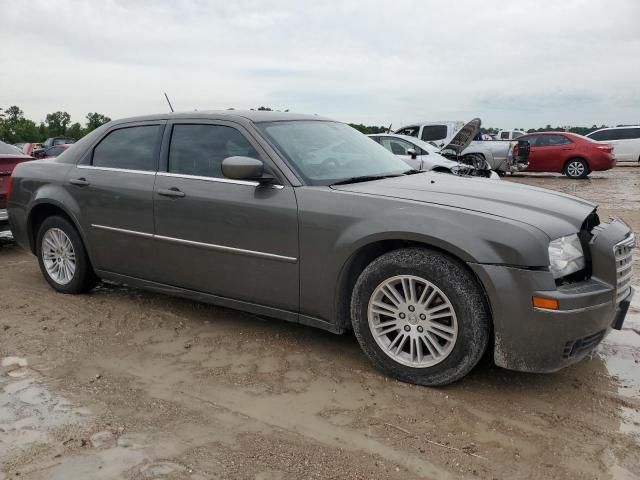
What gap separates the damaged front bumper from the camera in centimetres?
289

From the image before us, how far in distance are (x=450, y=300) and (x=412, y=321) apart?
29cm

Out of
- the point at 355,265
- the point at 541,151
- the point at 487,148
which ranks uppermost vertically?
the point at 487,148

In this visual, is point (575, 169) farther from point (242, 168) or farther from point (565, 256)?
A: point (242, 168)

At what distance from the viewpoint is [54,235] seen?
16.7 ft

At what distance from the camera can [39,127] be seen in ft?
173

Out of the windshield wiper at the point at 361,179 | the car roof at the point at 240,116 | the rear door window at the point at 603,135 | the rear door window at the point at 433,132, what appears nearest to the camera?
the windshield wiper at the point at 361,179

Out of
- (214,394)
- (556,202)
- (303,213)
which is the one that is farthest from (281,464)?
(556,202)

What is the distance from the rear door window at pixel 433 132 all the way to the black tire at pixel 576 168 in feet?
12.8

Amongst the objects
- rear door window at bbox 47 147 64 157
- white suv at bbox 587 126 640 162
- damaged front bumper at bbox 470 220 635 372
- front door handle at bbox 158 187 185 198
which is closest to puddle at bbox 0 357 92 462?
front door handle at bbox 158 187 185 198

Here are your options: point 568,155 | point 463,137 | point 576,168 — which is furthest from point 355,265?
point 576,168

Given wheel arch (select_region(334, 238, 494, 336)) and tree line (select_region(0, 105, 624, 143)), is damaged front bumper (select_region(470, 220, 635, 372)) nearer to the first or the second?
wheel arch (select_region(334, 238, 494, 336))

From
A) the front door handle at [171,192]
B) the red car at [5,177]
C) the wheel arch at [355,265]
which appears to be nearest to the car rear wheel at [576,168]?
the red car at [5,177]

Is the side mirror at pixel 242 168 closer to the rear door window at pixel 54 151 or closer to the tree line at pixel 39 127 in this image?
the rear door window at pixel 54 151

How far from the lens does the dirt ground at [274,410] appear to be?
2.54 meters
